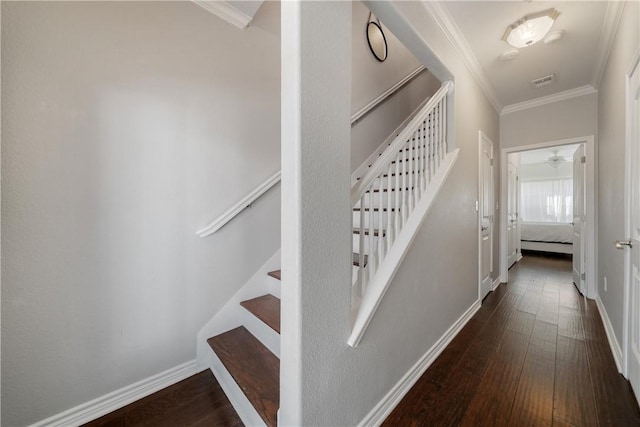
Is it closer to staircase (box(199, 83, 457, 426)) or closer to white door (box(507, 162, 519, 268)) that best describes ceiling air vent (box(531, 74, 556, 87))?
staircase (box(199, 83, 457, 426))

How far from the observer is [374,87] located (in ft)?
9.38

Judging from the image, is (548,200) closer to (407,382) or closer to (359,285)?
(407,382)

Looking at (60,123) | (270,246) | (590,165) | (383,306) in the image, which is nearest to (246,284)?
(270,246)

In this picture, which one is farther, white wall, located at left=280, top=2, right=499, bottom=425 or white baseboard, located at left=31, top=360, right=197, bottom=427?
white baseboard, located at left=31, top=360, right=197, bottom=427

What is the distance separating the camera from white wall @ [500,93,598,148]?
113 inches

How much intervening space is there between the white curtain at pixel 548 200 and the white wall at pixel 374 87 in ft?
18.0

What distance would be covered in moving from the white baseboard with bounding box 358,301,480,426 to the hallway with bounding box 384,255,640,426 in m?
0.03

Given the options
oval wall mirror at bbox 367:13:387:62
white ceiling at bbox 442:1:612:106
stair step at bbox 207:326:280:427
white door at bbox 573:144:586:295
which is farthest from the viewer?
white door at bbox 573:144:586:295

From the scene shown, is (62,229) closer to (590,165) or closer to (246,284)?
(246,284)

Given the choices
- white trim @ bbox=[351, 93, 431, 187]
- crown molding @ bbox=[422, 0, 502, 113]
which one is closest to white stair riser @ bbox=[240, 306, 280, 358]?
white trim @ bbox=[351, 93, 431, 187]

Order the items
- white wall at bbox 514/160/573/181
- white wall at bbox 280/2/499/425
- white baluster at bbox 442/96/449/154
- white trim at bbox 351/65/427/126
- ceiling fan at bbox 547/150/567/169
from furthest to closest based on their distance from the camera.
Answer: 1. white wall at bbox 514/160/573/181
2. ceiling fan at bbox 547/150/567/169
3. white trim at bbox 351/65/427/126
4. white baluster at bbox 442/96/449/154
5. white wall at bbox 280/2/499/425

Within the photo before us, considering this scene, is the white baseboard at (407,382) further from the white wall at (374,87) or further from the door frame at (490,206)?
the white wall at (374,87)

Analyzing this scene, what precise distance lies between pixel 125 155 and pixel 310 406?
158 cm

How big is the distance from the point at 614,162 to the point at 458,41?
1.58m
